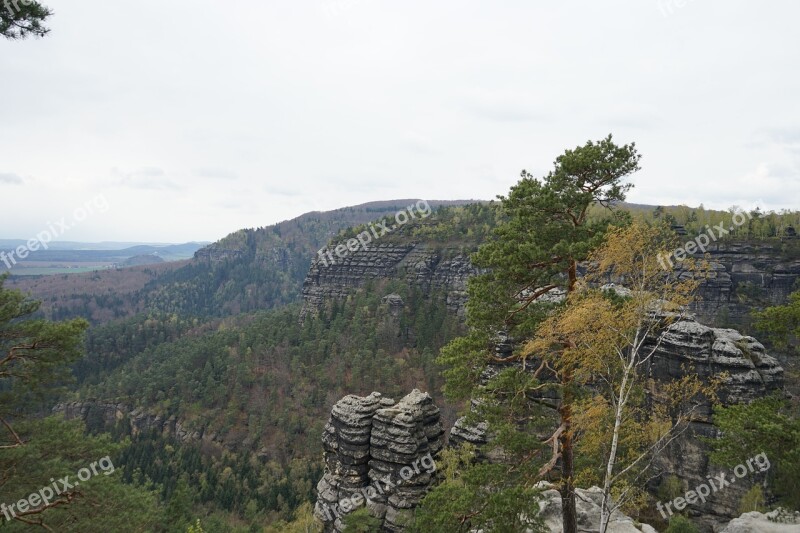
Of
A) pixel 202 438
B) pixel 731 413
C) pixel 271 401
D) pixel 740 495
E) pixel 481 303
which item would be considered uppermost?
pixel 481 303

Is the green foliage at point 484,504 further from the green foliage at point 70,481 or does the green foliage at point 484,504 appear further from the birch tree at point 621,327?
the green foliage at point 70,481

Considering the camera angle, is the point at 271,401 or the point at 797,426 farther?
the point at 271,401

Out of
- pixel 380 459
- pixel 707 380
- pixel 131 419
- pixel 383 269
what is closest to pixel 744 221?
pixel 707 380

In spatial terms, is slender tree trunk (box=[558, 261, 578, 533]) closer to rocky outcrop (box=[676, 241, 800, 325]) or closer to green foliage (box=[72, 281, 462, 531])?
green foliage (box=[72, 281, 462, 531])

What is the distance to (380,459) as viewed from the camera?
2847 cm

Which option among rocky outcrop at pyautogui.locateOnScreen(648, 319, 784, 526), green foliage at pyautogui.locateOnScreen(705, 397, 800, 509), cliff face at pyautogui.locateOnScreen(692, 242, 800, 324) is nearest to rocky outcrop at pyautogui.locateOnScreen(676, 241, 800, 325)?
cliff face at pyautogui.locateOnScreen(692, 242, 800, 324)

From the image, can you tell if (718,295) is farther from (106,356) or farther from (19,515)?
(106,356)

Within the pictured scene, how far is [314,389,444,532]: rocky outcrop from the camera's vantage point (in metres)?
27.3

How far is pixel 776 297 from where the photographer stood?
67.9 m

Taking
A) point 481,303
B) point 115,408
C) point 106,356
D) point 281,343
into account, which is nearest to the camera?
point 481,303

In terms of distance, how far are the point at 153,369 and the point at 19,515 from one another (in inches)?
3455

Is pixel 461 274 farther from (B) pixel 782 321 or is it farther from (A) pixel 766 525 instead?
(B) pixel 782 321

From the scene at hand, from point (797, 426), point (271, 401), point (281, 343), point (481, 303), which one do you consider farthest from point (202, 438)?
point (797, 426)

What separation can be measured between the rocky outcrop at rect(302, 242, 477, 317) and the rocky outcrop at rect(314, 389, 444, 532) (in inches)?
2588
